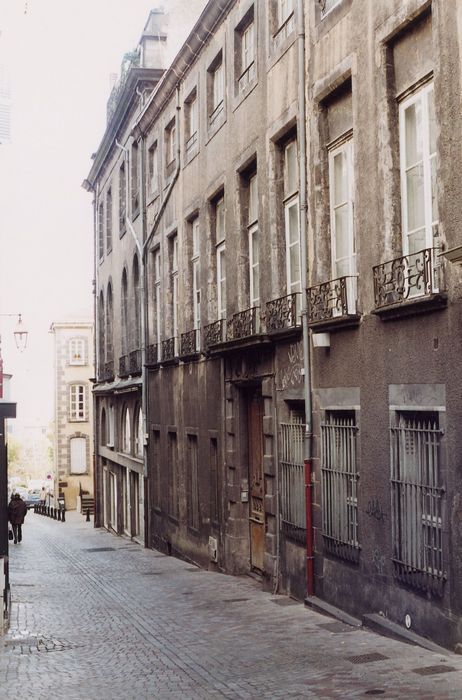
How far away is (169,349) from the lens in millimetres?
23094

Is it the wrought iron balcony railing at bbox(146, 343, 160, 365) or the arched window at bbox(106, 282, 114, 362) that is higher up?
the arched window at bbox(106, 282, 114, 362)

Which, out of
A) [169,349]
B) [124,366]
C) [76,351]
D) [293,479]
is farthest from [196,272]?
[76,351]

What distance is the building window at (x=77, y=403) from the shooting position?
214 ft

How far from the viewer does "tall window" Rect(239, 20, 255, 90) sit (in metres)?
16.7

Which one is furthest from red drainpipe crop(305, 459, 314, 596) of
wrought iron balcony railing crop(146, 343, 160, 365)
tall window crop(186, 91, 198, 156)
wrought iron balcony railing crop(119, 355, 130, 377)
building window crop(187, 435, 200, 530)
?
wrought iron balcony railing crop(119, 355, 130, 377)

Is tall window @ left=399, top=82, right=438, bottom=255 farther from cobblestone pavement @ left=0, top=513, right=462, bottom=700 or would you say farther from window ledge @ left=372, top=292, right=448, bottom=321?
cobblestone pavement @ left=0, top=513, right=462, bottom=700

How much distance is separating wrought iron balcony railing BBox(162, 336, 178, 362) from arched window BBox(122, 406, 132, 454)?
7.25m

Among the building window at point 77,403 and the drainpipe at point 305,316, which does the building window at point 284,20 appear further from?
the building window at point 77,403

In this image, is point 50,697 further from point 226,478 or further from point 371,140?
point 226,478

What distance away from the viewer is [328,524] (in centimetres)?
1272

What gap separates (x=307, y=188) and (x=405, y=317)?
11.9 feet

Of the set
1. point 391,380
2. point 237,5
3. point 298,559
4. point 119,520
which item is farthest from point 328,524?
point 119,520

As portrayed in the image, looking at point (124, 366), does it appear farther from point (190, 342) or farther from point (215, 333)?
point (215, 333)

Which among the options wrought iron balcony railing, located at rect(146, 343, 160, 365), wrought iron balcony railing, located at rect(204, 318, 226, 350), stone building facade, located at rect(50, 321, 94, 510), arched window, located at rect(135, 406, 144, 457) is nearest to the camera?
wrought iron balcony railing, located at rect(204, 318, 226, 350)
